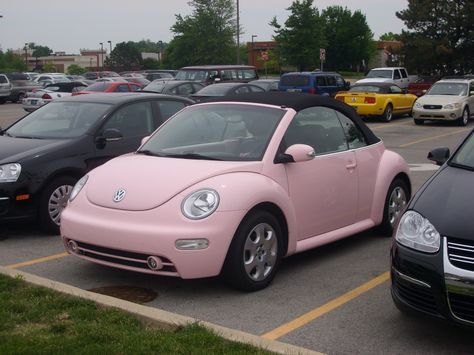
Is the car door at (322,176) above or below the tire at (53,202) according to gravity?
above

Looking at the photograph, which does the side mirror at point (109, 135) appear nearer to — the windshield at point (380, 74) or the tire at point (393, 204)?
the tire at point (393, 204)

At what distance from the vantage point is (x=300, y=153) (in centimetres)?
572

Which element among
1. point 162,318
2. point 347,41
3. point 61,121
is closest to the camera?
point 162,318

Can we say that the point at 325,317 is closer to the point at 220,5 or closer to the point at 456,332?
the point at 456,332

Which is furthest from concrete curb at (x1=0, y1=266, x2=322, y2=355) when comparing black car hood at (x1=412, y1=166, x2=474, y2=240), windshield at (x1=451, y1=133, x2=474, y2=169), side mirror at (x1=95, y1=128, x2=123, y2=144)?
side mirror at (x1=95, y1=128, x2=123, y2=144)

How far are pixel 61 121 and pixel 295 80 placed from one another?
64.0ft

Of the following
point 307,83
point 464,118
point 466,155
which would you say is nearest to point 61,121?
point 466,155

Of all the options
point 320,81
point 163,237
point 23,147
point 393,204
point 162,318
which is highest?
point 23,147

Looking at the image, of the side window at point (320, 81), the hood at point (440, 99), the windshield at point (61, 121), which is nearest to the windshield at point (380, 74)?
the side window at point (320, 81)

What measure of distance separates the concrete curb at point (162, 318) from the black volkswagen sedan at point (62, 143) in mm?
1864

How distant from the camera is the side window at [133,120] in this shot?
8.33 metres

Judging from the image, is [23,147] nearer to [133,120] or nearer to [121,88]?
[133,120]

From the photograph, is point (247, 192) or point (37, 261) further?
Answer: point (37, 261)

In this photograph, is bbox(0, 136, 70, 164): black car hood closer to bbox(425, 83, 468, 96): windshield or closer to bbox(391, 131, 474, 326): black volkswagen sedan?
bbox(391, 131, 474, 326): black volkswagen sedan
